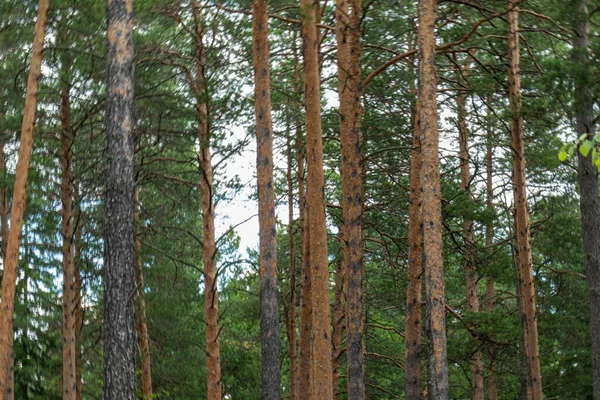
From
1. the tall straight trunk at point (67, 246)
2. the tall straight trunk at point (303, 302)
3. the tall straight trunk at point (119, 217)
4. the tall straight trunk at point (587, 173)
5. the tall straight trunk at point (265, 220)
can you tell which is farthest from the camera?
the tall straight trunk at point (303, 302)

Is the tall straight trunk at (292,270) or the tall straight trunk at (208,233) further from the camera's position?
the tall straight trunk at (292,270)

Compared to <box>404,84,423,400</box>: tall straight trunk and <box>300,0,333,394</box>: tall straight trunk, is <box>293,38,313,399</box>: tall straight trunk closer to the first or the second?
<box>404,84,423,400</box>: tall straight trunk

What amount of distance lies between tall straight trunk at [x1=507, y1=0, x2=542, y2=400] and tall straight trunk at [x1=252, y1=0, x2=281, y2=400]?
4.28m

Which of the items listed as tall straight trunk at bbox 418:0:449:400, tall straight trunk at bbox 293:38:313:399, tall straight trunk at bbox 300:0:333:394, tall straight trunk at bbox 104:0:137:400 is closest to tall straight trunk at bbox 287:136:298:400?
tall straight trunk at bbox 293:38:313:399

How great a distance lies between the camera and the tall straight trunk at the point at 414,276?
1395 centimetres

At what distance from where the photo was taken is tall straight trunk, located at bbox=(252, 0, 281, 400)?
11.7 metres

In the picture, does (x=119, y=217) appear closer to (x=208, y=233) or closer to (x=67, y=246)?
(x=208, y=233)

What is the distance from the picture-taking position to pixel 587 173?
456 inches

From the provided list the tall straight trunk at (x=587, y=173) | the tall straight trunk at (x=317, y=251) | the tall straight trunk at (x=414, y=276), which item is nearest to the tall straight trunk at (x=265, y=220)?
the tall straight trunk at (x=317, y=251)

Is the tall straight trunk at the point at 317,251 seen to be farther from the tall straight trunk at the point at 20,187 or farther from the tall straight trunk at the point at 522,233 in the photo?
the tall straight trunk at the point at 20,187

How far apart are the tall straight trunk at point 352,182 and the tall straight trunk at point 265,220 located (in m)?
1.15

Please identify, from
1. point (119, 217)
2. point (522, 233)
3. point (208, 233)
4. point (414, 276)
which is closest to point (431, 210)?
point (119, 217)

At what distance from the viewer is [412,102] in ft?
49.3

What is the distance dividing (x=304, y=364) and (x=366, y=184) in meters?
4.51
